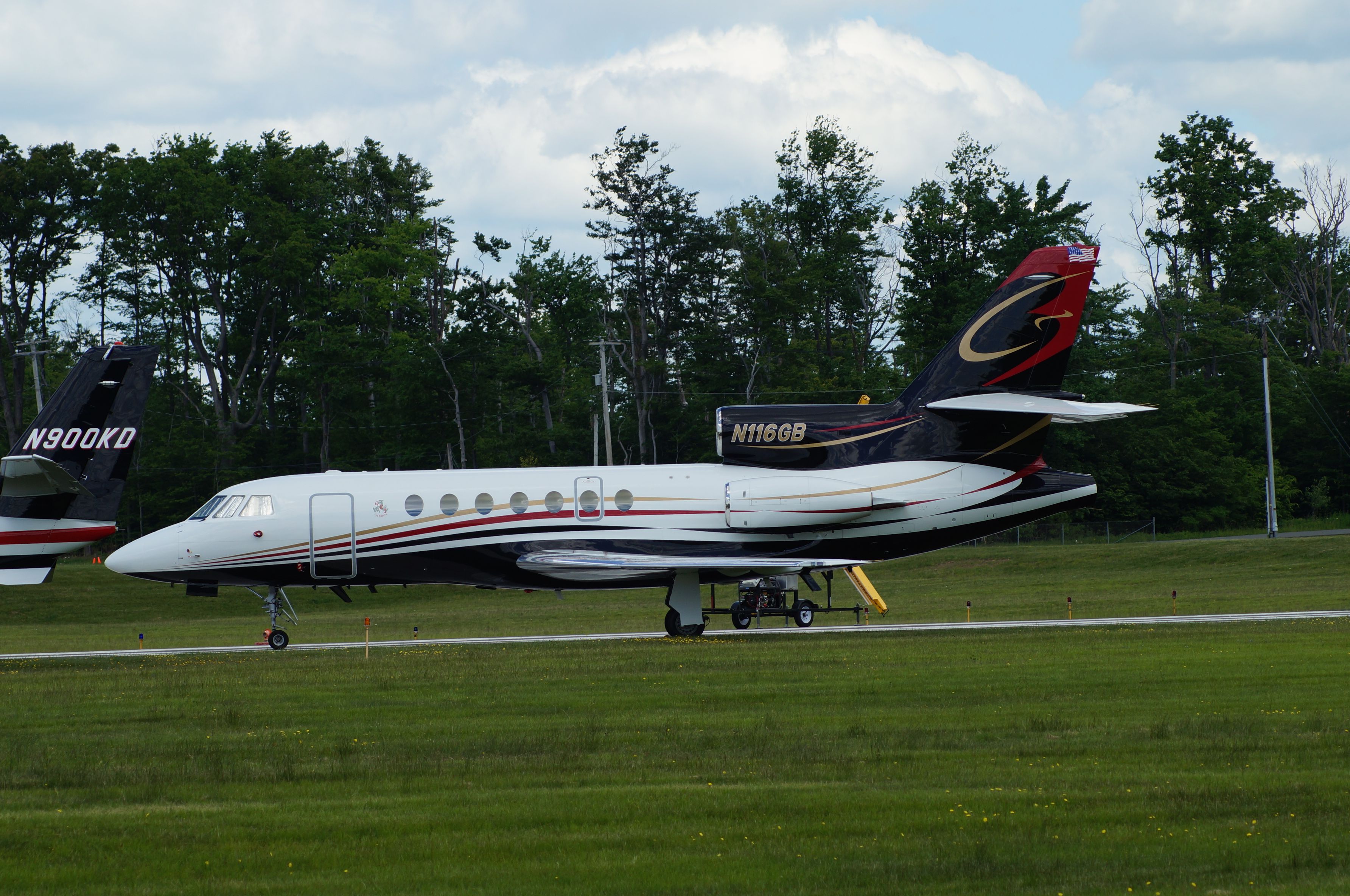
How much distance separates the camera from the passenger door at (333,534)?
27.3 m

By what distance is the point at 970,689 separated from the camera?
17.4 m

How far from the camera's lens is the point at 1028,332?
2731cm

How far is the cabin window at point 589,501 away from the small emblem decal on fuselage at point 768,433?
318 centimetres

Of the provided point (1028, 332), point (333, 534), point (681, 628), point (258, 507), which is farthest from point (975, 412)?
point (258, 507)

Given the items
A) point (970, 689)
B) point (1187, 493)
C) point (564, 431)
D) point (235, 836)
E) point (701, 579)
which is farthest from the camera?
point (564, 431)

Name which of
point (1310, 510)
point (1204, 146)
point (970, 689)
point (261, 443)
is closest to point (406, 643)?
point (970, 689)

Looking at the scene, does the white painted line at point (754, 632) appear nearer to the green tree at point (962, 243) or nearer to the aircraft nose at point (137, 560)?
the aircraft nose at point (137, 560)

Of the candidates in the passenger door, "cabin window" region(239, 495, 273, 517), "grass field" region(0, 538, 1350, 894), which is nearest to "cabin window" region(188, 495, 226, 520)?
"cabin window" region(239, 495, 273, 517)

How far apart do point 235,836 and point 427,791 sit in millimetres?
1974

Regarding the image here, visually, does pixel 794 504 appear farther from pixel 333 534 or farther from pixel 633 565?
pixel 333 534

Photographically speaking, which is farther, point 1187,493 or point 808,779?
point 1187,493

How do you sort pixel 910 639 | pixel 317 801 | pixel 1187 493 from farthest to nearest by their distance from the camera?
pixel 1187 493 < pixel 910 639 < pixel 317 801

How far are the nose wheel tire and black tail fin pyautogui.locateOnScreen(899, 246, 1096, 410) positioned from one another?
645 centimetres

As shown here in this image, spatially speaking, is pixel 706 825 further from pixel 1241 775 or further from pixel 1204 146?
pixel 1204 146
